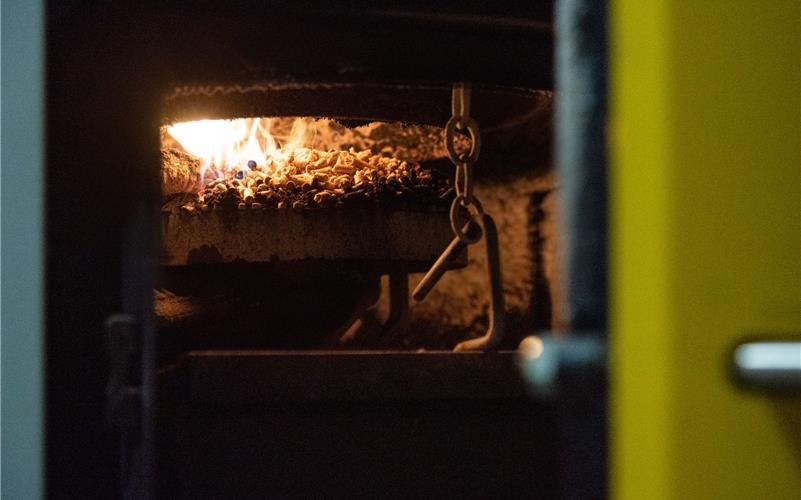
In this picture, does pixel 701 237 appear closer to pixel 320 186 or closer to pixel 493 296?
pixel 493 296

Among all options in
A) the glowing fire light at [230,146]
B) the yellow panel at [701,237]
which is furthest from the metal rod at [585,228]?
the glowing fire light at [230,146]

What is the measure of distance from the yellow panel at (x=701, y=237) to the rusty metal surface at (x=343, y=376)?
27.9 inches

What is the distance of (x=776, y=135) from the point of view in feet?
1.86

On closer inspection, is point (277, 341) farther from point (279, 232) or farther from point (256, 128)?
point (256, 128)

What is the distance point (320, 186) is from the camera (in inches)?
56.2


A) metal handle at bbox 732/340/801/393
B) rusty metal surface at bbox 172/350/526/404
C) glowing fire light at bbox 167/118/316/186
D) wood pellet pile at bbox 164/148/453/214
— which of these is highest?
glowing fire light at bbox 167/118/316/186

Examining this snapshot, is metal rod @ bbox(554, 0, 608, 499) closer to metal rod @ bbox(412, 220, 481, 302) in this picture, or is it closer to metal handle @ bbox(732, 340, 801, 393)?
metal handle @ bbox(732, 340, 801, 393)

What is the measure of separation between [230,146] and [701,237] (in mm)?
1220

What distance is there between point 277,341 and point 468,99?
2.07ft

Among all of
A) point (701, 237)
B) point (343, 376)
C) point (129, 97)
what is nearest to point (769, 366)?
point (701, 237)

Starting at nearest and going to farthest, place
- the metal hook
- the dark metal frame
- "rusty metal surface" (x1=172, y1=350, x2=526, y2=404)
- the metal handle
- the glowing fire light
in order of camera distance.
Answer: the metal handle
the dark metal frame
"rusty metal surface" (x1=172, y1=350, x2=526, y2=404)
the metal hook
the glowing fire light

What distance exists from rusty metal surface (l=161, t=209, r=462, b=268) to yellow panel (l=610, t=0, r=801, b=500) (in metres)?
0.87

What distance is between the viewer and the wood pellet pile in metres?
1.41

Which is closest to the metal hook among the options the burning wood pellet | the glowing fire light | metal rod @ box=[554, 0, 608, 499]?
the burning wood pellet
